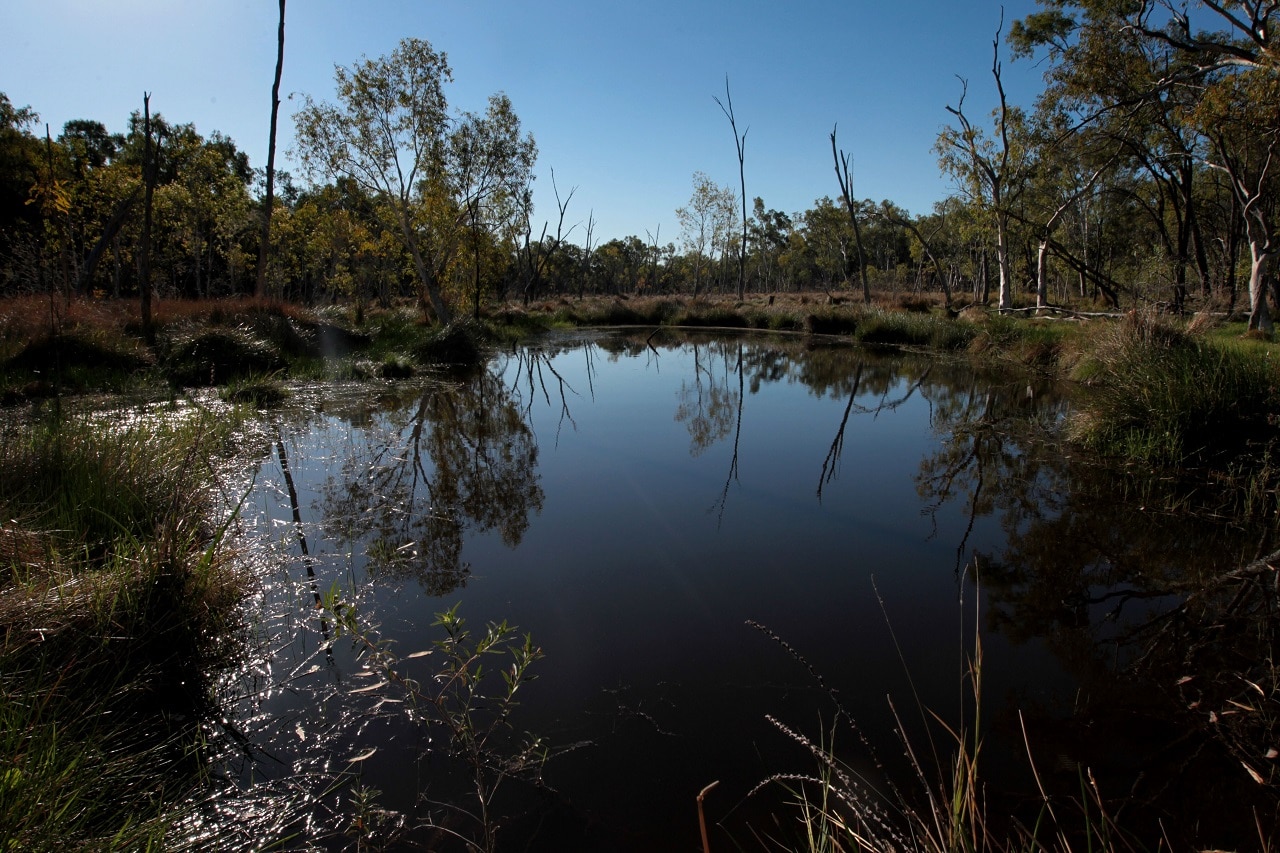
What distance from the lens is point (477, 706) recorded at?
2.57 metres

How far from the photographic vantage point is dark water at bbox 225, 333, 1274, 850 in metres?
2.25

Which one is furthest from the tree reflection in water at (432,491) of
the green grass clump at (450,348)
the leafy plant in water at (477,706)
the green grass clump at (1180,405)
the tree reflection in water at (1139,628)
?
the green grass clump at (1180,405)

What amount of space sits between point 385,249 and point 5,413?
19111mm

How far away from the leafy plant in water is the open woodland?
0.19 m

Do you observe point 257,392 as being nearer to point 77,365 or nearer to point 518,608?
point 77,365

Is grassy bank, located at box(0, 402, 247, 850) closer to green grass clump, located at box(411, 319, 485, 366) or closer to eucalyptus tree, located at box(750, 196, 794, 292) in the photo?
green grass clump, located at box(411, 319, 485, 366)

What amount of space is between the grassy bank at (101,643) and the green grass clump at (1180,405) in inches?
294

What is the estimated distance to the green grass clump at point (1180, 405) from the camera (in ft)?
18.8

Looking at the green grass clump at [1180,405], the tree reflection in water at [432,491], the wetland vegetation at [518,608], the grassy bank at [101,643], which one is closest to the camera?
the grassy bank at [101,643]

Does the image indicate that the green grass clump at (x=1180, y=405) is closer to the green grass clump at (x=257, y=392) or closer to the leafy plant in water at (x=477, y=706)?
the leafy plant in water at (x=477, y=706)

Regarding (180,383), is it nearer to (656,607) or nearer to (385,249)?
(656,607)

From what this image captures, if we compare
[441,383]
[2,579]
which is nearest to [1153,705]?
[2,579]

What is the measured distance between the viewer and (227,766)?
2219 mm

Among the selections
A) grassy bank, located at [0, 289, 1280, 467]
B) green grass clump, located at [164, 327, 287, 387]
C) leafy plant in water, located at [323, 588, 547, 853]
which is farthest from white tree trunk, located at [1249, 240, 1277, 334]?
green grass clump, located at [164, 327, 287, 387]
